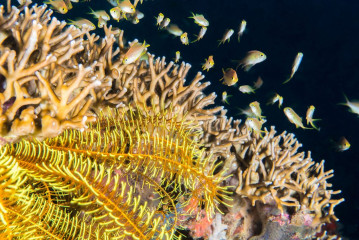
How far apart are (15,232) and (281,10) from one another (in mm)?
21480

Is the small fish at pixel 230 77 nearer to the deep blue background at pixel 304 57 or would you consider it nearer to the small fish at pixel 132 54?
the small fish at pixel 132 54

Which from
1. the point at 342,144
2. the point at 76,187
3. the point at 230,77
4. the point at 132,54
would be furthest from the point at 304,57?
the point at 76,187

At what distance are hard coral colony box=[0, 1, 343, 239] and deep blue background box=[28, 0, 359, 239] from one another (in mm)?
10489

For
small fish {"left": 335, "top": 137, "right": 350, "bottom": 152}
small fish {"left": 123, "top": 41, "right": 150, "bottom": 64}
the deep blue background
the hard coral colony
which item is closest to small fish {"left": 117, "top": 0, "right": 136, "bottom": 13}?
the hard coral colony

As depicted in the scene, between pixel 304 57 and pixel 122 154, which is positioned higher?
pixel 122 154

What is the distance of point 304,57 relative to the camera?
16.9m

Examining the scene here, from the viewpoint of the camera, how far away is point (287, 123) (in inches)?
632

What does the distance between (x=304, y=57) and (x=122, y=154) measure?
1824 centimetres

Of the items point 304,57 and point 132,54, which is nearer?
point 132,54

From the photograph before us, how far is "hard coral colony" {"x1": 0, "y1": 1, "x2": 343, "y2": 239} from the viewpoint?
5.59ft

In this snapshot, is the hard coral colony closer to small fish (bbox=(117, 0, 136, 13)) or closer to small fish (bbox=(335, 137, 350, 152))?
small fish (bbox=(117, 0, 136, 13))

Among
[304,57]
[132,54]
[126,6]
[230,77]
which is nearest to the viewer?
[132,54]

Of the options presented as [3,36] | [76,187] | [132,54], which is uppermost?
[3,36]

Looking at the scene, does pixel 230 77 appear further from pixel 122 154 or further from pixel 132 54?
pixel 122 154
